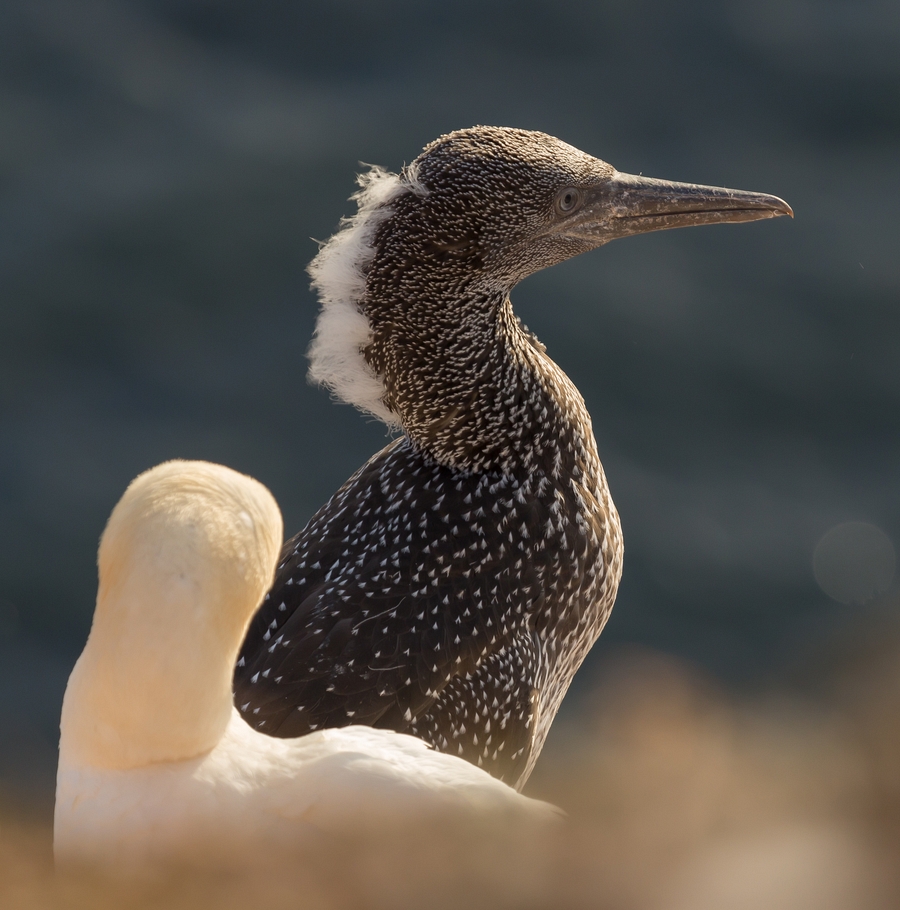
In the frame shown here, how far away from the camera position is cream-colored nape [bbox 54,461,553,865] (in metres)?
3.39

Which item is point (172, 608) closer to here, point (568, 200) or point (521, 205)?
point (521, 205)

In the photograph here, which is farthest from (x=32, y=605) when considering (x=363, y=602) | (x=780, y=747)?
(x=780, y=747)

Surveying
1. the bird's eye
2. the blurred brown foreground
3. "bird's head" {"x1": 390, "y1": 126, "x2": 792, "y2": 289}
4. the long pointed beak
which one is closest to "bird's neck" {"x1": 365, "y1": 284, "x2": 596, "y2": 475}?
"bird's head" {"x1": 390, "y1": 126, "x2": 792, "y2": 289}

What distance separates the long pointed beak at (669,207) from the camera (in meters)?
5.74

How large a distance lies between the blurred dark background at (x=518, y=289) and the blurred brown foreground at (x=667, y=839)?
6.96 meters

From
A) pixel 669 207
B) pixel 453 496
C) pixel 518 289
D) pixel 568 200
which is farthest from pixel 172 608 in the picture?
pixel 518 289

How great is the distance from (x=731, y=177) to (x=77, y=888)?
8943 millimetres

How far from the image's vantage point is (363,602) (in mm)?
5145

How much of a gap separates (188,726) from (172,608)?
385 millimetres

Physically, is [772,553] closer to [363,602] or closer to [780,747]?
[363,602]

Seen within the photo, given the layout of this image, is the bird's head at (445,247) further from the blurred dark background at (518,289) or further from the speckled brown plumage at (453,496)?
the blurred dark background at (518,289)

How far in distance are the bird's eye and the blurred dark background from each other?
4085 millimetres

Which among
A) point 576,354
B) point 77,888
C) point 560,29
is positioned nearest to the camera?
point 77,888

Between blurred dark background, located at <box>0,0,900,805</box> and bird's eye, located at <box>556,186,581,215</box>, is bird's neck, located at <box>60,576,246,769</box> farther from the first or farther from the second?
blurred dark background, located at <box>0,0,900,805</box>
